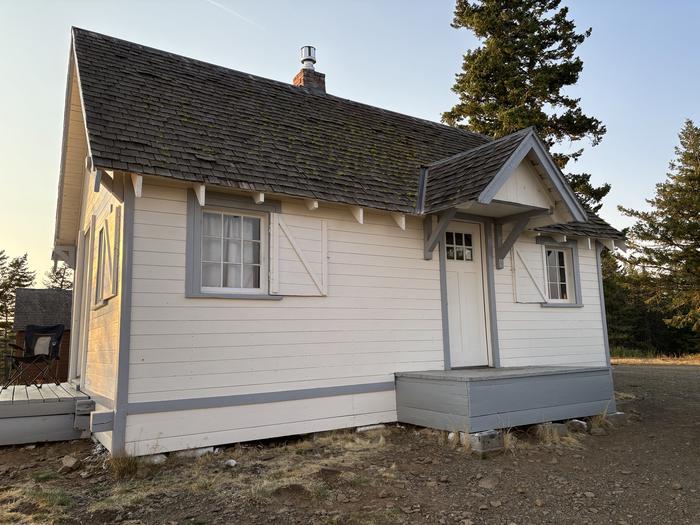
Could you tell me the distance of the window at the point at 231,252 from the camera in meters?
6.67

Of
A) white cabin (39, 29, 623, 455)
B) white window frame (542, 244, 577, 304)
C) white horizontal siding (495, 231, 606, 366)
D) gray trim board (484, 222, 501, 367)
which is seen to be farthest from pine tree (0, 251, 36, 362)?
white window frame (542, 244, 577, 304)

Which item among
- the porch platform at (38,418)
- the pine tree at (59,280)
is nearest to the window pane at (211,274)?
the porch platform at (38,418)

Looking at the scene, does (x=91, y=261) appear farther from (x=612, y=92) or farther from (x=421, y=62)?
(x=612, y=92)

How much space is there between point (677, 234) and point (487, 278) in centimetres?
2598

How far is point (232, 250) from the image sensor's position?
6.84 meters

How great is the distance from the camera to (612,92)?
13633mm

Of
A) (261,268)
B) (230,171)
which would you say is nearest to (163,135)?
(230,171)

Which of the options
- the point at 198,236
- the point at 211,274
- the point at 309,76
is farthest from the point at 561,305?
the point at 309,76

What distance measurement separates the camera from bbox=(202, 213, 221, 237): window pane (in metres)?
6.68

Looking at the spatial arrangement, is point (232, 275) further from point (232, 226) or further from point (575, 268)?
point (575, 268)

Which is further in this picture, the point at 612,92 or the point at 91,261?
the point at 612,92

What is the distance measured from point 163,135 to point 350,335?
3.71m

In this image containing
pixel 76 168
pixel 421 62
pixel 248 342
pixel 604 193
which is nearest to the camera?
pixel 248 342

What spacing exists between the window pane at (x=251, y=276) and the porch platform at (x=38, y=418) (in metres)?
2.71
